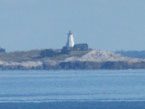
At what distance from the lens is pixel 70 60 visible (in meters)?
73.9

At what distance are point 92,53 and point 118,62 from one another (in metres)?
4.65

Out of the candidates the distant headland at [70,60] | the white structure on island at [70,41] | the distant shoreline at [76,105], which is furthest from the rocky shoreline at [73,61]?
the distant shoreline at [76,105]

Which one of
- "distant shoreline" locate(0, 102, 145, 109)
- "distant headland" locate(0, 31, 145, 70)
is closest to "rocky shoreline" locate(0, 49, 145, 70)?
"distant headland" locate(0, 31, 145, 70)

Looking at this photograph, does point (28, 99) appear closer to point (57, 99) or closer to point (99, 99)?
point (57, 99)

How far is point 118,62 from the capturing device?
73.8 meters

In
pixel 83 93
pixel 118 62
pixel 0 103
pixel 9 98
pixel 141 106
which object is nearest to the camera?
pixel 141 106

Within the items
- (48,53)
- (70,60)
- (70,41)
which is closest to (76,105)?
(70,41)

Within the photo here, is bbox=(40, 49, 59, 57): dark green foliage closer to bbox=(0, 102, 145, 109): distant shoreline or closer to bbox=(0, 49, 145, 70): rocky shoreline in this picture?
bbox=(0, 49, 145, 70): rocky shoreline

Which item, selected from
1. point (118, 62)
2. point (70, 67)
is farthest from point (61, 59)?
point (118, 62)

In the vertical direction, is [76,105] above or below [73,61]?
above

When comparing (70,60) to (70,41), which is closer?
(70,41)

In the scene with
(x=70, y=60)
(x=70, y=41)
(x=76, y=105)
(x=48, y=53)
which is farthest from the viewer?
(x=48, y=53)

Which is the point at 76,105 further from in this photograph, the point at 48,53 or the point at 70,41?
the point at 48,53

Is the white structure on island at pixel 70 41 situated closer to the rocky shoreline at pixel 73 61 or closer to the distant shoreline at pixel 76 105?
the rocky shoreline at pixel 73 61
